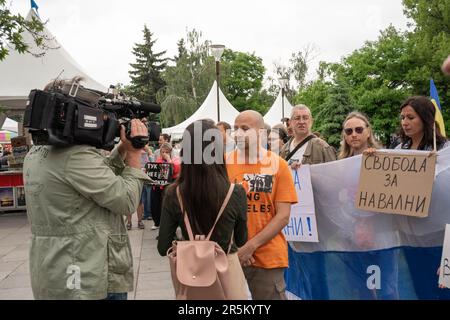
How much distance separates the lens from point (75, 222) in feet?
7.71

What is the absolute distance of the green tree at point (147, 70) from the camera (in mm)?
63128

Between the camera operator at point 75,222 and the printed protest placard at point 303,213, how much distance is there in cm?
215

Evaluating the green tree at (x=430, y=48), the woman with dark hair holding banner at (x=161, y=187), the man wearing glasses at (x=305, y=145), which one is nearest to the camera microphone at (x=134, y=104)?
the man wearing glasses at (x=305, y=145)

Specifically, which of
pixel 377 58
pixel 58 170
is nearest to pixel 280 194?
pixel 58 170

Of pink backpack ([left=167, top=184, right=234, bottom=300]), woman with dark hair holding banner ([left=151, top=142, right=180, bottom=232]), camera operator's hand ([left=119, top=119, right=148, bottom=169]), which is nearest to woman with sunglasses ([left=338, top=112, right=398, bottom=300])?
pink backpack ([left=167, top=184, right=234, bottom=300])

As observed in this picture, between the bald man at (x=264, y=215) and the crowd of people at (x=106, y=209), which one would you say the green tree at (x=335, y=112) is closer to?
the bald man at (x=264, y=215)

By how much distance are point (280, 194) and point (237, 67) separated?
190 ft

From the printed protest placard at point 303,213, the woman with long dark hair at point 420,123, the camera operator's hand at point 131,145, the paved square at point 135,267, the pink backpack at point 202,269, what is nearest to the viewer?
the pink backpack at point 202,269

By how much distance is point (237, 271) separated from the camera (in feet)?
8.43

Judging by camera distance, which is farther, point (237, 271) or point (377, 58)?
point (377, 58)

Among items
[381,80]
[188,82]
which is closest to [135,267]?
[381,80]

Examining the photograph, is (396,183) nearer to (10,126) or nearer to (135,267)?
(135,267)
